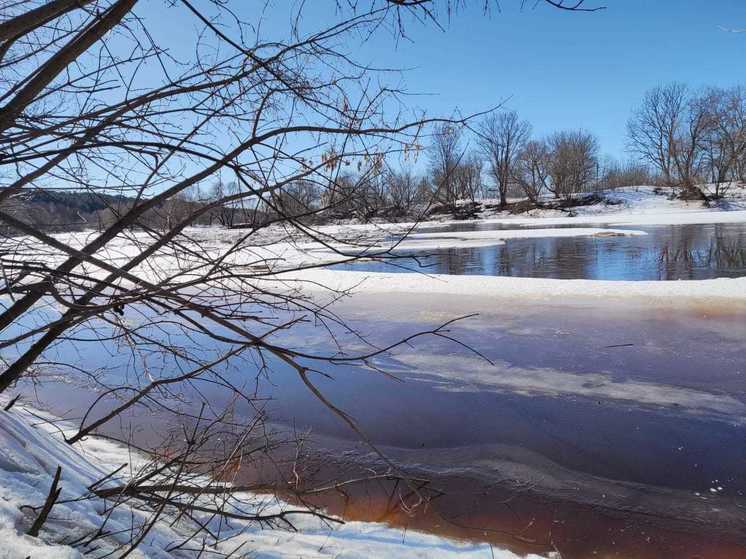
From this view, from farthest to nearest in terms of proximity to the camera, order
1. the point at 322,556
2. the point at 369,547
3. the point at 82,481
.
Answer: the point at 369,547 < the point at 322,556 < the point at 82,481

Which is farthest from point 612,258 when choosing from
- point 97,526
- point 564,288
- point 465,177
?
point 97,526

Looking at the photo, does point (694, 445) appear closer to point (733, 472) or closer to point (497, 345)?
point (733, 472)

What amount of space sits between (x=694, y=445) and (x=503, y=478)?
1.93 metres

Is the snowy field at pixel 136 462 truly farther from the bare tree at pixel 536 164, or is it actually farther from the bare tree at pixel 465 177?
the bare tree at pixel 536 164

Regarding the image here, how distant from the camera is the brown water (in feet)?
12.2

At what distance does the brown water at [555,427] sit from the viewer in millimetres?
3713

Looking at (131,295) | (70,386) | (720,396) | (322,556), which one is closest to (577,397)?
(720,396)

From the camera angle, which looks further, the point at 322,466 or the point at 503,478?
the point at 322,466

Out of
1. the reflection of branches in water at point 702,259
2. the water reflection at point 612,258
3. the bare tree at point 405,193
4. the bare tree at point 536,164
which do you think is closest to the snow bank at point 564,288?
the water reflection at point 612,258

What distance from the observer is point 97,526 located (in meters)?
2.22

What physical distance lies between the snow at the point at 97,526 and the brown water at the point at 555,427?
421 mm

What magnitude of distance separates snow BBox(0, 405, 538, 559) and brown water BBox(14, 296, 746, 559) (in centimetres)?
42

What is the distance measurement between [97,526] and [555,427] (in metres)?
4.33

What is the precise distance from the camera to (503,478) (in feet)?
14.3
